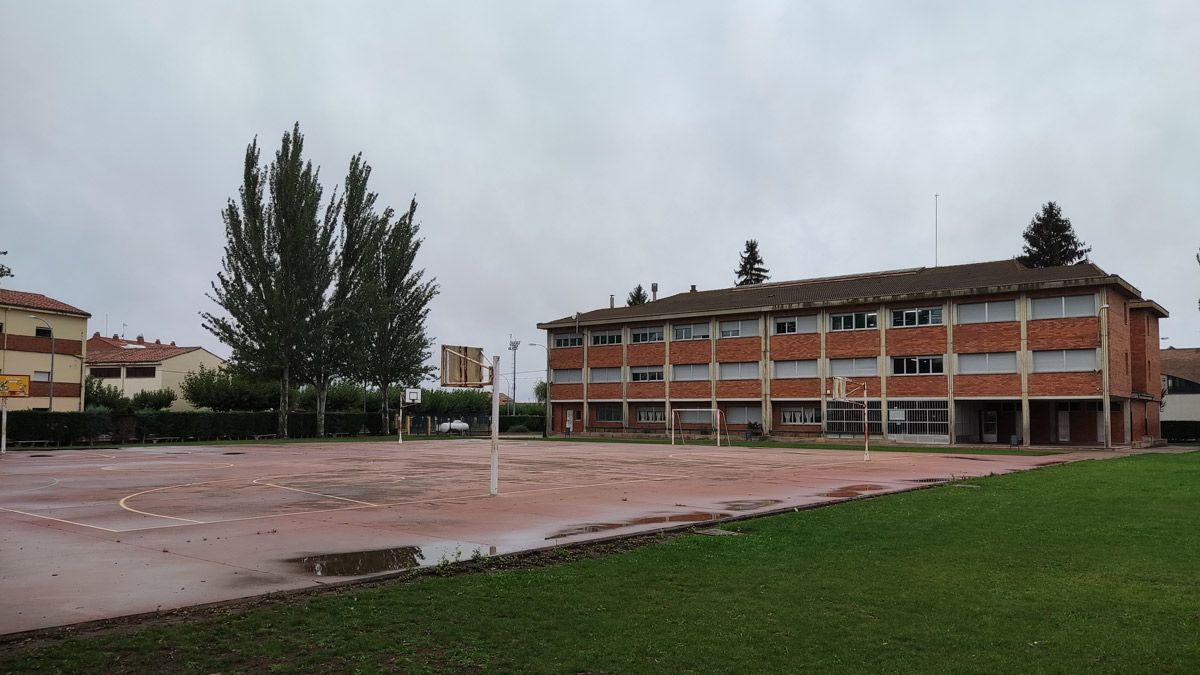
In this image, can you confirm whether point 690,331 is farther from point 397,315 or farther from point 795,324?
point 397,315

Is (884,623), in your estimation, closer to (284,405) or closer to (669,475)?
(669,475)

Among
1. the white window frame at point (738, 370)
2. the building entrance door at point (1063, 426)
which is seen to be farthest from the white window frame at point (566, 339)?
the building entrance door at point (1063, 426)

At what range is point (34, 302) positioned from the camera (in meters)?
62.2

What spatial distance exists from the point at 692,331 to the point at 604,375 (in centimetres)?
997

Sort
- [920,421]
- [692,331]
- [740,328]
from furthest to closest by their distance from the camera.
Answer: [692,331] → [740,328] → [920,421]

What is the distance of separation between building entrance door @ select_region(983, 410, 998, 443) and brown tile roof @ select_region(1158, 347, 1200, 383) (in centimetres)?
3436

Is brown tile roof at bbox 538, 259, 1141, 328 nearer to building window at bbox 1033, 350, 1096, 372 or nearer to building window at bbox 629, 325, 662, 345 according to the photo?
building window at bbox 629, 325, 662, 345

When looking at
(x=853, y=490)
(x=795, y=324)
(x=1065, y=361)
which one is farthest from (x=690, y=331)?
(x=853, y=490)

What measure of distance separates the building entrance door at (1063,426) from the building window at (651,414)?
1111 inches

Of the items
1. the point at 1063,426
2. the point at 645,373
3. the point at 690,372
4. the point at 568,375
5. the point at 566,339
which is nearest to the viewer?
the point at 1063,426

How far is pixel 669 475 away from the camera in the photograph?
2534cm

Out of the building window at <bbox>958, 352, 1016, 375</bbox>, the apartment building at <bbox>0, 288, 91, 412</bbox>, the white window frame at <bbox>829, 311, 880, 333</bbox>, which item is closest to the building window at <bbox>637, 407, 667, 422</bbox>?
the white window frame at <bbox>829, 311, 880, 333</bbox>

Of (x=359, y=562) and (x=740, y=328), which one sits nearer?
(x=359, y=562)

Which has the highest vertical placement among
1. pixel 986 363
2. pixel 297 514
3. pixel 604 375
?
pixel 986 363
